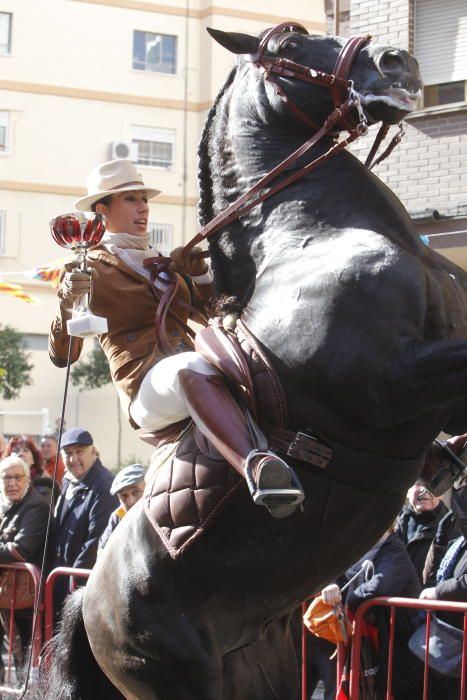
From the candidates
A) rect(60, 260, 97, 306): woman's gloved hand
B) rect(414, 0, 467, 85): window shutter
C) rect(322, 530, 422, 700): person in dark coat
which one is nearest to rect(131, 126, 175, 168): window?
rect(414, 0, 467, 85): window shutter

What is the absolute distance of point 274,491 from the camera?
13.7ft

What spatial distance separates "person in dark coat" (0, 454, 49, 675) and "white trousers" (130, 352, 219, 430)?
11.9ft

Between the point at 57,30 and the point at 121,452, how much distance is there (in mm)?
12286

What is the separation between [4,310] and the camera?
31.5 metres

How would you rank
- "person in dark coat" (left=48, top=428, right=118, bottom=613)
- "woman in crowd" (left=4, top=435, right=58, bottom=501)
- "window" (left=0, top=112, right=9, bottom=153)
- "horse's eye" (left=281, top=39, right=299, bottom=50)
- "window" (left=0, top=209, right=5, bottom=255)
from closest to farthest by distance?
"horse's eye" (left=281, top=39, right=299, bottom=50), "person in dark coat" (left=48, top=428, right=118, bottom=613), "woman in crowd" (left=4, top=435, right=58, bottom=501), "window" (left=0, top=209, right=5, bottom=255), "window" (left=0, top=112, right=9, bottom=153)

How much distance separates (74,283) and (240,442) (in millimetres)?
1060

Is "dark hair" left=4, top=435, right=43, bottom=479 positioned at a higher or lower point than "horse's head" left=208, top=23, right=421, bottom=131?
lower

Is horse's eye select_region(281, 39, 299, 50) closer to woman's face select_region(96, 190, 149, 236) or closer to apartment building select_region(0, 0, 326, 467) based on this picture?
woman's face select_region(96, 190, 149, 236)

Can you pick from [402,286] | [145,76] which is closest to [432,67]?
[402,286]

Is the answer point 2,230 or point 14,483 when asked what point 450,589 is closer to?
point 14,483

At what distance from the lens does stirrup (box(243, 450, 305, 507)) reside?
13.7ft

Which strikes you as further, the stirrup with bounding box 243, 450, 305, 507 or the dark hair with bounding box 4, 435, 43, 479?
the dark hair with bounding box 4, 435, 43, 479

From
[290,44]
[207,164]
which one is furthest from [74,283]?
[290,44]

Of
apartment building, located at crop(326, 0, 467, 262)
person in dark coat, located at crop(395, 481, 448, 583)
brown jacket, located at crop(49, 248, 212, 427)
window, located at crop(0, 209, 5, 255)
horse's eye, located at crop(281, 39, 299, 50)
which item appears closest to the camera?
horse's eye, located at crop(281, 39, 299, 50)
